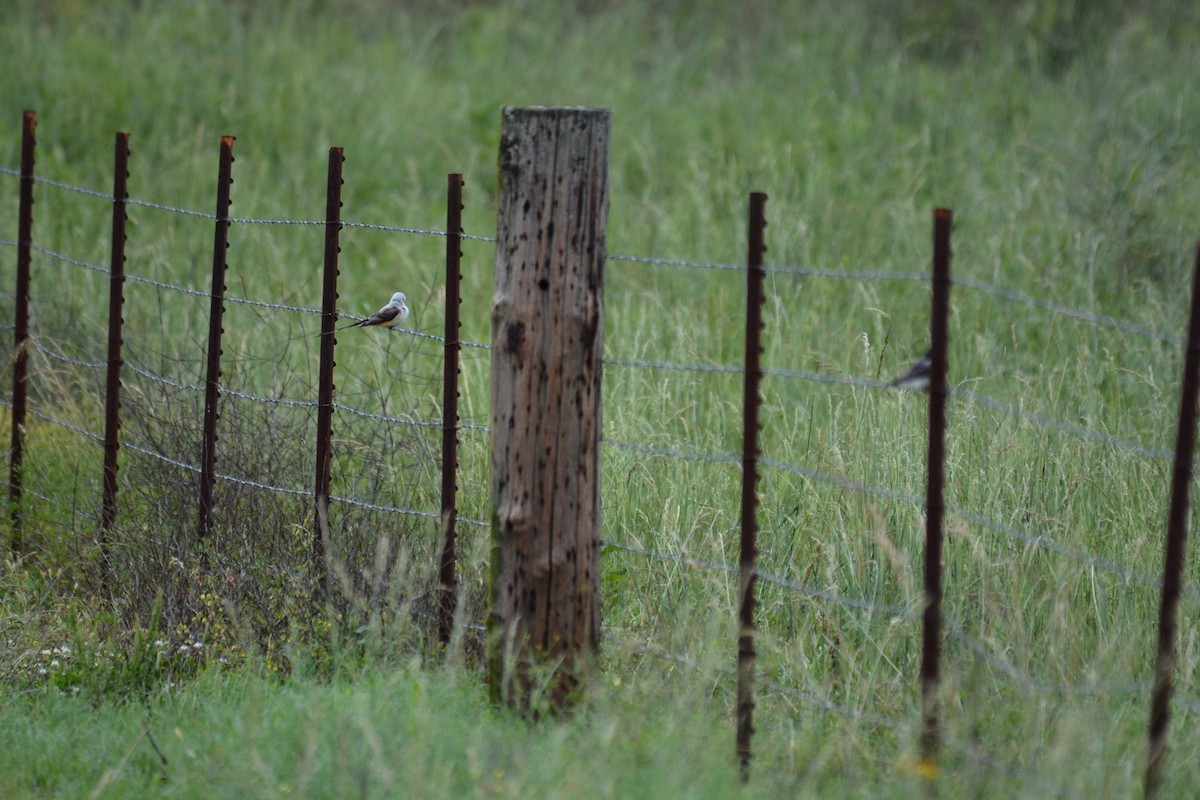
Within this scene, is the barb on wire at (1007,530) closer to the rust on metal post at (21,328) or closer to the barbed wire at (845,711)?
the barbed wire at (845,711)

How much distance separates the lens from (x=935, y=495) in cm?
355

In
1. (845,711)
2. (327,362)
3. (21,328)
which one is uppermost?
(21,328)

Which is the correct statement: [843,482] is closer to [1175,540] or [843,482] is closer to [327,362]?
[1175,540]

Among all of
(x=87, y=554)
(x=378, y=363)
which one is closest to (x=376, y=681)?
(x=87, y=554)

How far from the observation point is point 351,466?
6.21 m

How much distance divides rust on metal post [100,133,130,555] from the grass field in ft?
0.41

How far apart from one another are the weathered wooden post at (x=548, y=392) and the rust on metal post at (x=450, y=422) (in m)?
0.66

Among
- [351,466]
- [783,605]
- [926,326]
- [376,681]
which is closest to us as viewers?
[376,681]

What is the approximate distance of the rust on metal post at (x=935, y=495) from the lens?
347 centimetres

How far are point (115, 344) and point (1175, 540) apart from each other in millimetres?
4591

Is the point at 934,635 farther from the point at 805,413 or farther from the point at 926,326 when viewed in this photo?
the point at 926,326

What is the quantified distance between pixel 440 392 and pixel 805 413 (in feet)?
6.49

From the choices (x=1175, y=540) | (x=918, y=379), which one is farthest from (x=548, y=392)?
(x=1175, y=540)

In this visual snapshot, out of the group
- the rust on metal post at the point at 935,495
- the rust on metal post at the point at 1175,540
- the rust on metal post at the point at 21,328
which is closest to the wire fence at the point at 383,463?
the rust on metal post at the point at 21,328
